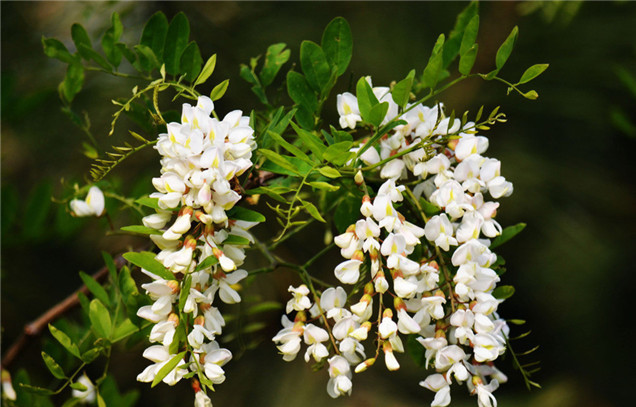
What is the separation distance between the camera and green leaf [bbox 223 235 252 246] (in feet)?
1.09

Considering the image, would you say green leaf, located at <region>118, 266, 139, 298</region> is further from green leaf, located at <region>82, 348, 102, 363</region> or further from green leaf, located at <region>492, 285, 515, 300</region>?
green leaf, located at <region>492, 285, 515, 300</region>

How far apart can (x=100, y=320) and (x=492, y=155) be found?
819 millimetres

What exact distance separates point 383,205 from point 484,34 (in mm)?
756

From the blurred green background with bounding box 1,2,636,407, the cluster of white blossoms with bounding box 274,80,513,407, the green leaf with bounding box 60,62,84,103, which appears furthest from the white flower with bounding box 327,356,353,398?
the blurred green background with bounding box 1,2,636,407

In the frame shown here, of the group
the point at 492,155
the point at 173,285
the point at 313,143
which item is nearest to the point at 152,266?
the point at 173,285

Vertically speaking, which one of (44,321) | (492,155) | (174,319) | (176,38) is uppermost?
(176,38)

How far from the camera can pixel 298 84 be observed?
1.31ft

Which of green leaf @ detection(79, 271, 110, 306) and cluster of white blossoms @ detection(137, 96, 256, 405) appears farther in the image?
green leaf @ detection(79, 271, 110, 306)

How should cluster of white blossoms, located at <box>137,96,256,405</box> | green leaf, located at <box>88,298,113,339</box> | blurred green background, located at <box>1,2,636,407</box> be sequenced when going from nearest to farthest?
cluster of white blossoms, located at <box>137,96,256,405</box> < green leaf, located at <box>88,298,113,339</box> < blurred green background, located at <box>1,2,636,407</box>

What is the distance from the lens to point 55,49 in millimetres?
447

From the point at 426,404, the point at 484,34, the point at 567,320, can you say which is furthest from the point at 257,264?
the point at 567,320

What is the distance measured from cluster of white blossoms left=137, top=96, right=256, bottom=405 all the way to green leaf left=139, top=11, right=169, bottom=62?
12 centimetres

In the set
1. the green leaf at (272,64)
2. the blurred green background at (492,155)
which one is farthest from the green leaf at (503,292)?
the blurred green background at (492,155)

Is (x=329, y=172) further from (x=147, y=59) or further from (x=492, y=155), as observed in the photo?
(x=492, y=155)
